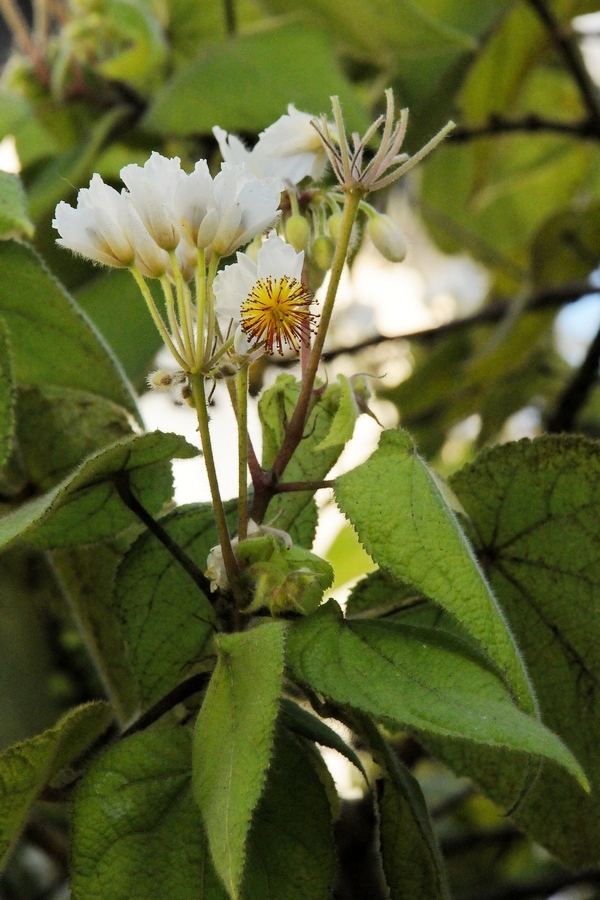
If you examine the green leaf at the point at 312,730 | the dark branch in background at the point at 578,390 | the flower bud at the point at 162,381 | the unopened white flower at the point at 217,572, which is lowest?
the green leaf at the point at 312,730

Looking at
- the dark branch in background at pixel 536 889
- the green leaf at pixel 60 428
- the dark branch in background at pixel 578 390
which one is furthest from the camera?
the dark branch in background at pixel 578 390

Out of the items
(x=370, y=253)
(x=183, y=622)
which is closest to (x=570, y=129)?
(x=370, y=253)

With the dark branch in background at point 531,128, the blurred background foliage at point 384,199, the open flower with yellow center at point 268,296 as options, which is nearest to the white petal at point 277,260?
the open flower with yellow center at point 268,296

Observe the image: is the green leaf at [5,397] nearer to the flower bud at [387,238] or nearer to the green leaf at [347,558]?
the flower bud at [387,238]

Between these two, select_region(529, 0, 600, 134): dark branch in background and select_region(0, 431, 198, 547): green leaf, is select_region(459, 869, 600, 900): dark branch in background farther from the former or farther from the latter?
select_region(529, 0, 600, 134): dark branch in background

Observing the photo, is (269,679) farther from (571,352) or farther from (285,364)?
(571,352)

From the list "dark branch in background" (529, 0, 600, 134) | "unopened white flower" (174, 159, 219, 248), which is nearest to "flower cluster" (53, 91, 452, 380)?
"unopened white flower" (174, 159, 219, 248)

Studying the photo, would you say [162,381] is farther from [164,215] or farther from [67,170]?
[67,170]
